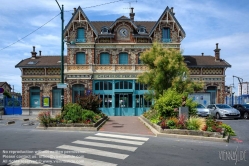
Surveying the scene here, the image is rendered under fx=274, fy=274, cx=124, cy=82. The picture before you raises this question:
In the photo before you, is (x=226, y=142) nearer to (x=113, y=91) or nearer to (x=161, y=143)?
(x=161, y=143)

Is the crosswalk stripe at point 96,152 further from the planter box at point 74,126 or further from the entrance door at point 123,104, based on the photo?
the entrance door at point 123,104

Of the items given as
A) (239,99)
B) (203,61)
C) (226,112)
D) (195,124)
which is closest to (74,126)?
(195,124)

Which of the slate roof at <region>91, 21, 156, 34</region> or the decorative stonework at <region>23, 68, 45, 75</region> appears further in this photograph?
the slate roof at <region>91, 21, 156, 34</region>

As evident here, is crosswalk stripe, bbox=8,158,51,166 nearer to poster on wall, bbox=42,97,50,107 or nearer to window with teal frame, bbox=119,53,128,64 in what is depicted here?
window with teal frame, bbox=119,53,128,64

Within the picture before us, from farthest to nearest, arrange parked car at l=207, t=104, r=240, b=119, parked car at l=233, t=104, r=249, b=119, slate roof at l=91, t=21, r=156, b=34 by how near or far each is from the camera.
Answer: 1. slate roof at l=91, t=21, r=156, b=34
2. parked car at l=233, t=104, r=249, b=119
3. parked car at l=207, t=104, r=240, b=119

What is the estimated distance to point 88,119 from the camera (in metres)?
15.8

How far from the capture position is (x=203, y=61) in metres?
31.5

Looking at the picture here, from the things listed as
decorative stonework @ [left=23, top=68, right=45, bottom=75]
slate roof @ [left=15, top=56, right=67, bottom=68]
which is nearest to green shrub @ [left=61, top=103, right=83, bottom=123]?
slate roof @ [left=15, top=56, right=67, bottom=68]

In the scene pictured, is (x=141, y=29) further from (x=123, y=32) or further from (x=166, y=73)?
(x=166, y=73)

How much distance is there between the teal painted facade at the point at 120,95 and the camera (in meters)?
28.9

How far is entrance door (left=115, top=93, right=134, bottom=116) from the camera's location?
28.9m

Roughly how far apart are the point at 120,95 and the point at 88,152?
66.4 feet

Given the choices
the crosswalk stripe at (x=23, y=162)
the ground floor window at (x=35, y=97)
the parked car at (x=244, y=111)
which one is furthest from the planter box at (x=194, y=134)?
the ground floor window at (x=35, y=97)

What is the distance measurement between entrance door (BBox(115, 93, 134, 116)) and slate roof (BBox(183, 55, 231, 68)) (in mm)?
7789
